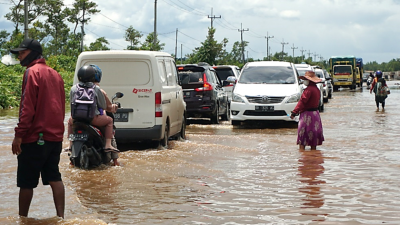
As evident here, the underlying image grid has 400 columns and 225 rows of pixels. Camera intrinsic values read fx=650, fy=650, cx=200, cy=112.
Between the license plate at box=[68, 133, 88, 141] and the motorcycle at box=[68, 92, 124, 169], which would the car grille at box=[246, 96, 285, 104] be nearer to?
the motorcycle at box=[68, 92, 124, 169]

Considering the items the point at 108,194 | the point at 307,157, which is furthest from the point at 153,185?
the point at 307,157

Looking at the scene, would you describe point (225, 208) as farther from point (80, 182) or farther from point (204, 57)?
point (204, 57)

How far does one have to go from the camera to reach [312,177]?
931cm

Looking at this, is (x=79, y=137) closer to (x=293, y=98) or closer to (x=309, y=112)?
(x=309, y=112)

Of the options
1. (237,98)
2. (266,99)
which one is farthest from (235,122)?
(266,99)

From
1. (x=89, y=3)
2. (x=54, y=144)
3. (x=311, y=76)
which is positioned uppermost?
(x=89, y=3)

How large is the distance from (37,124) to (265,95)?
1142 cm

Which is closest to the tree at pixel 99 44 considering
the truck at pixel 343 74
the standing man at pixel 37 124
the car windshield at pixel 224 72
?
the truck at pixel 343 74

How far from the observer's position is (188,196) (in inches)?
307

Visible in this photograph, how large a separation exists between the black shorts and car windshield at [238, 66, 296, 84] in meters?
12.2

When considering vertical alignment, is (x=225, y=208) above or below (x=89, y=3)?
below

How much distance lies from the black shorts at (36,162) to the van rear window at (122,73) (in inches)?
209

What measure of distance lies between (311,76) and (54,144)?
6499 mm

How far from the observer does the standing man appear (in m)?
5.89
